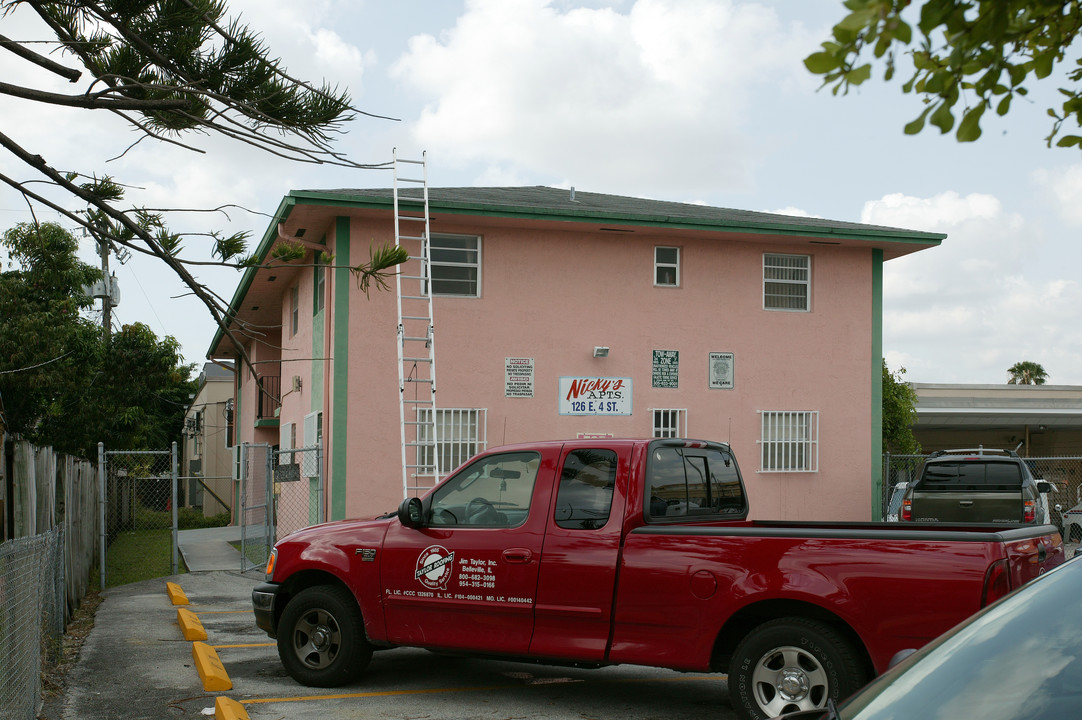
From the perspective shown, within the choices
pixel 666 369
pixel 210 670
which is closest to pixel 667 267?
pixel 666 369

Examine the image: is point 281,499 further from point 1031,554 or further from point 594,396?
point 1031,554

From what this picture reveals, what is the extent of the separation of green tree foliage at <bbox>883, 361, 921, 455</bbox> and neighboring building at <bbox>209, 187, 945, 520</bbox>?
9.42 m

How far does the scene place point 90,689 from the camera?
339 inches

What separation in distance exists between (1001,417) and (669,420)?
2109 centimetres

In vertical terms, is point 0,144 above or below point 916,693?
above

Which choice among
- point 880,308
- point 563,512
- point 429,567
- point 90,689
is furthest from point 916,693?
point 880,308

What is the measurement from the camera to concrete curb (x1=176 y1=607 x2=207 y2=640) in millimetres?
10977

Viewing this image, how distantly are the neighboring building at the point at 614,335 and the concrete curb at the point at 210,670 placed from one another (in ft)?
24.5

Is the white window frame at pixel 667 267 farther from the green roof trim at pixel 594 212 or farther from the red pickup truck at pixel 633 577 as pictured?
the red pickup truck at pixel 633 577

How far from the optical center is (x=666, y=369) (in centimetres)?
1858

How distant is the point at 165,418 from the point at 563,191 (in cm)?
3346

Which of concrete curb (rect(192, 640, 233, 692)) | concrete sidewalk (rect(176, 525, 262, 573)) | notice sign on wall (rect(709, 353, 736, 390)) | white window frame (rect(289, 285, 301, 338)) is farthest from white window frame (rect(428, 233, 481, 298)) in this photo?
concrete curb (rect(192, 640, 233, 692))

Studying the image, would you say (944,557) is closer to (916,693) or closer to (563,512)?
(563,512)

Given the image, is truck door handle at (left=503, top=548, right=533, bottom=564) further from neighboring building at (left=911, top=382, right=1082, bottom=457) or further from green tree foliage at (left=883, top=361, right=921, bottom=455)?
neighboring building at (left=911, top=382, right=1082, bottom=457)
